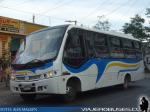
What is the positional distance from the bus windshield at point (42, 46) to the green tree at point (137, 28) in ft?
115

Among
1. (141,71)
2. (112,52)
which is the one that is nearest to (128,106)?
(112,52)

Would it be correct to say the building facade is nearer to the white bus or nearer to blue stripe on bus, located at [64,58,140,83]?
blue stripe on bus, located at [64,58,140,83]

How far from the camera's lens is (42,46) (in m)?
13.6

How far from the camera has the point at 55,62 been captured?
12883 mm

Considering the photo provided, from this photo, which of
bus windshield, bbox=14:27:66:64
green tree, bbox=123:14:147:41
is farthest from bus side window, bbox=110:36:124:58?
green tree, bbox=123:14:147:41

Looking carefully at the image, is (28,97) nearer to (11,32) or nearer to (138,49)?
(138,49)

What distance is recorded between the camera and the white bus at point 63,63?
42.2ft

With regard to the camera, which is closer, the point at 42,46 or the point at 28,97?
the point at 42,46

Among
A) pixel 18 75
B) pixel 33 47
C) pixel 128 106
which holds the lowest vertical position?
pixel 128 106

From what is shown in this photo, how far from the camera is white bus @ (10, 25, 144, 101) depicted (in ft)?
42.2

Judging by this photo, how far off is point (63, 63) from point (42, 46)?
1.06m

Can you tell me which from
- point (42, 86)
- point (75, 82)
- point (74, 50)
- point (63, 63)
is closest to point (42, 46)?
point (63, 63)

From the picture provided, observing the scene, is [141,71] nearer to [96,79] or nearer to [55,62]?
[96,79]

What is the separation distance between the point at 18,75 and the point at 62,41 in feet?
6.38
